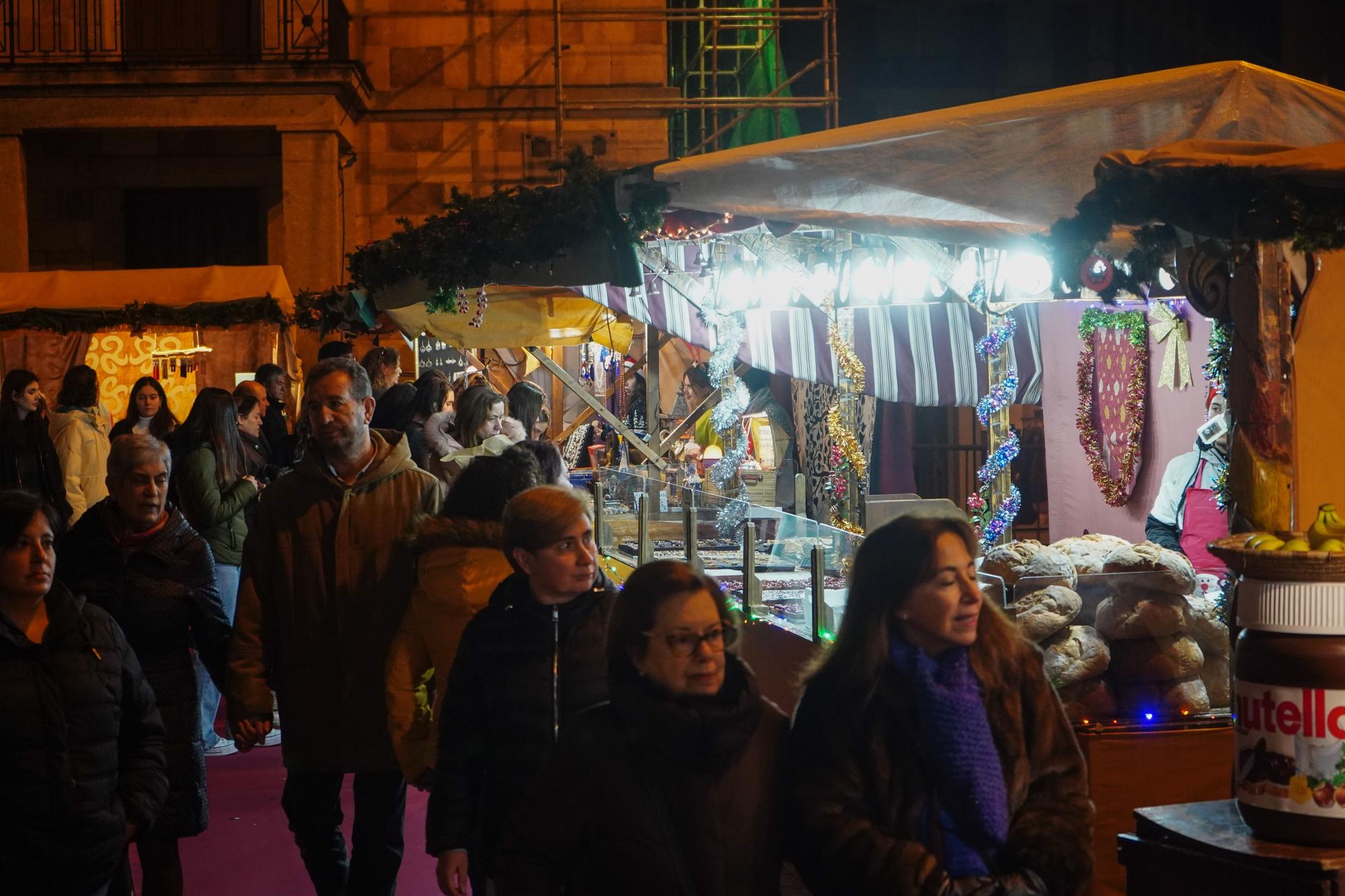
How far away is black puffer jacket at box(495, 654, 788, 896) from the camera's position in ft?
9.48

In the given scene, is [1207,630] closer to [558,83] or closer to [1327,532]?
[1327,532]

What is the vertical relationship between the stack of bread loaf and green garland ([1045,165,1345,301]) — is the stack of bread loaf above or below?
below

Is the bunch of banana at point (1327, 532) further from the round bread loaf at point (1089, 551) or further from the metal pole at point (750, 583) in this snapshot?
the metal pole at point (750, 583)

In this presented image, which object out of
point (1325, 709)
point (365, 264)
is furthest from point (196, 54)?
point (1325, 709)

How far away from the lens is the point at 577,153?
5758 mm

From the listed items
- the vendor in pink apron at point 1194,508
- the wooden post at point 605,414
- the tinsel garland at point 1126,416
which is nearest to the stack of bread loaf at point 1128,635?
the vendor in pink apron at point 1194,508

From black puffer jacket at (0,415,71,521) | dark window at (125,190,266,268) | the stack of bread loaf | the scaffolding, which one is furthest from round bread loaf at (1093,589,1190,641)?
dark window at (125,190,266,268)

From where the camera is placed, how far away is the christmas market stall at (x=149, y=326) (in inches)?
542

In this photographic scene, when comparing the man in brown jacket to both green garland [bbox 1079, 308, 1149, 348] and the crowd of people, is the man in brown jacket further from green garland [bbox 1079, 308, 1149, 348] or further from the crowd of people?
green garland [bbox 1079, 308, 1149, 348]

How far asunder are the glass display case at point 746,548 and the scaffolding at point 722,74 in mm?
9276

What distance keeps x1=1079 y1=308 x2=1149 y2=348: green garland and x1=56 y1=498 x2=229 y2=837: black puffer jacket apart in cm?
608

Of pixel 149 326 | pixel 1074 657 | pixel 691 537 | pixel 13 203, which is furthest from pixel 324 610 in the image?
pixel 13 203

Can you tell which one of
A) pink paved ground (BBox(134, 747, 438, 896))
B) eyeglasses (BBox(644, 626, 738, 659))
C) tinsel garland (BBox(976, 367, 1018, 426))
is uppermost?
tinsel garland (BBox(976, 367, 1018, 426))

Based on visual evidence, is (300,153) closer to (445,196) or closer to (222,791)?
(445,196)
